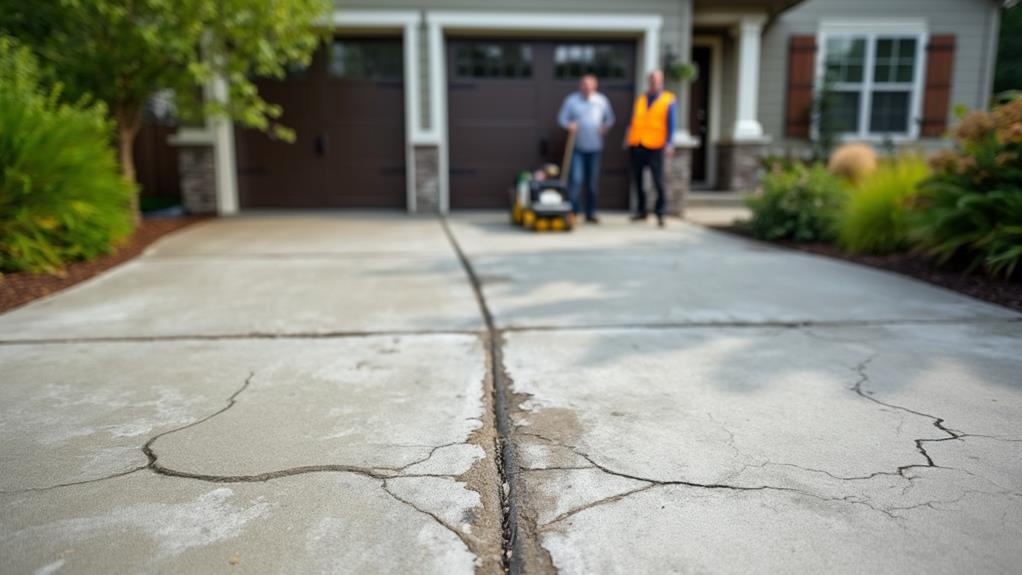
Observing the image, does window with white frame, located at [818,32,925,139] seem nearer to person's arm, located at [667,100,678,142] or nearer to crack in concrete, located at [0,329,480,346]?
person's arm, located at [667,100,678,142]

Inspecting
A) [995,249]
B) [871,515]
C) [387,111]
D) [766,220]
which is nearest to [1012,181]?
[995,249]

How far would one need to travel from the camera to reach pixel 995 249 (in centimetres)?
452

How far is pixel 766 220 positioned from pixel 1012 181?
2487 mm

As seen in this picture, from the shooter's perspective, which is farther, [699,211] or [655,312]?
[699,211]

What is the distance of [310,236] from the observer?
7.19 m

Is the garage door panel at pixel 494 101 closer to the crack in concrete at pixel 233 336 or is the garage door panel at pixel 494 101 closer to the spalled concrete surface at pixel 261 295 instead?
the spalled concrete surface at pixel 261 295

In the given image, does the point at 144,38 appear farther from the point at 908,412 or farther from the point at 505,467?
the point at 908,412

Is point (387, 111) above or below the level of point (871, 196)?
above

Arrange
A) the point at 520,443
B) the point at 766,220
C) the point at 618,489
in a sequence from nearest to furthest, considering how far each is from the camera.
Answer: the point at 618,489 < the point at 520,443 < the point at 766,220

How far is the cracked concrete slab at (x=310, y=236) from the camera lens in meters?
6.22

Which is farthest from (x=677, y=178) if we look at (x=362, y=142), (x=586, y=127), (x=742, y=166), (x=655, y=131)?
(x=362, y=142)

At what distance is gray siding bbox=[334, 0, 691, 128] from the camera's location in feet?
29.9

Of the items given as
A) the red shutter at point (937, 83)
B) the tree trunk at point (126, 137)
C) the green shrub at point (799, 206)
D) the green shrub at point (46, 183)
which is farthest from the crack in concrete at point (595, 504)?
the red shutter at point (937, 83)

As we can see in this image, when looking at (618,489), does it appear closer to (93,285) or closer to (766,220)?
(93,285)
